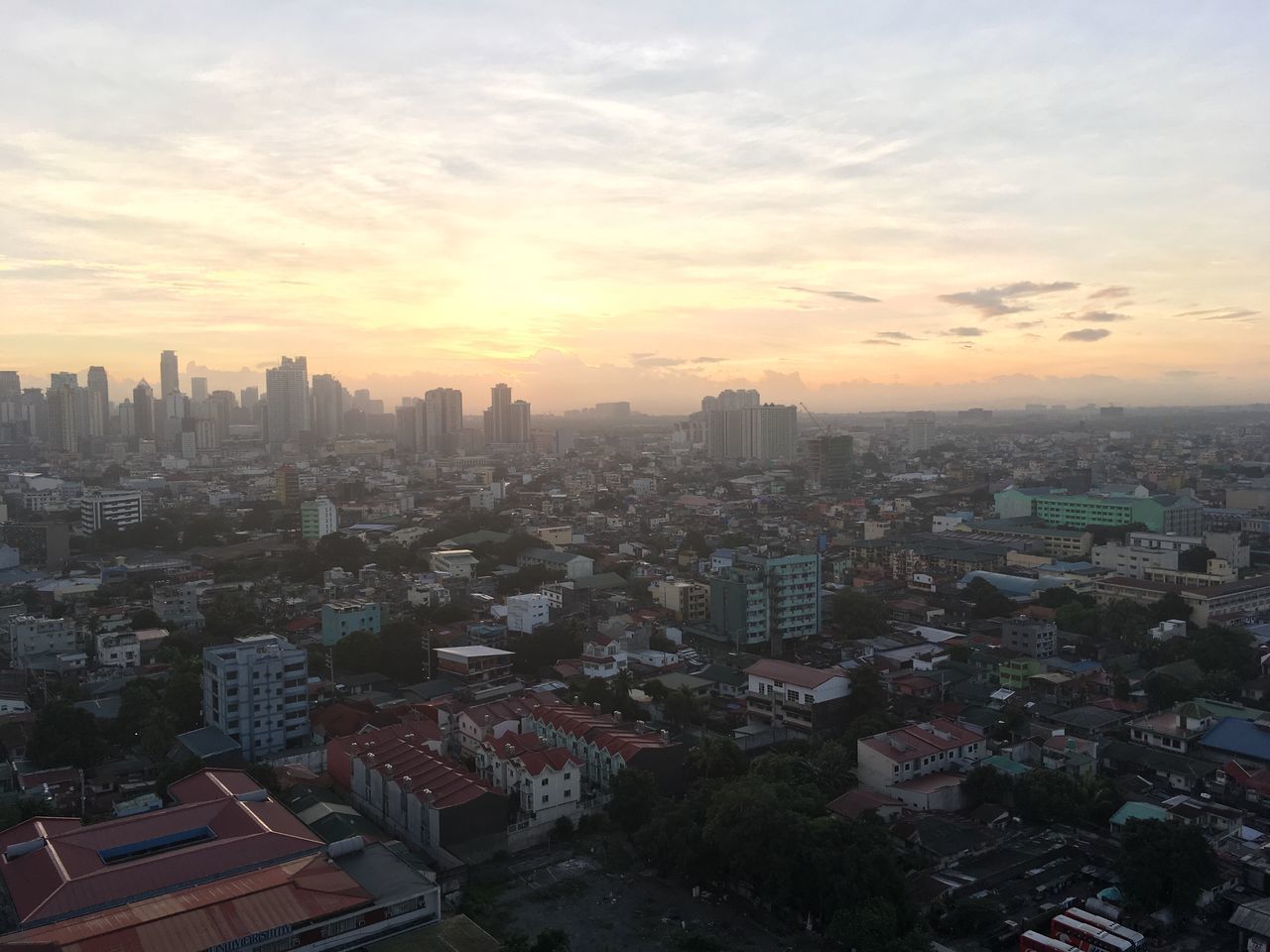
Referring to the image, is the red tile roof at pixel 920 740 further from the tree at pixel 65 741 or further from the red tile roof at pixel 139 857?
the tree at pixel 65 741

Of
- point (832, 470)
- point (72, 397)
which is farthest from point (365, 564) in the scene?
point (72, 397)

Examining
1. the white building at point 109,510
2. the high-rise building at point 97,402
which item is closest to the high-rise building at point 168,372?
the high-rise building at point 97,402

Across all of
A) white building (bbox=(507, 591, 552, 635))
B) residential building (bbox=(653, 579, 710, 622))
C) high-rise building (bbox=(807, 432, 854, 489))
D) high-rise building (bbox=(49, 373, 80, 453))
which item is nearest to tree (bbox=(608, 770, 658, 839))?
white building (bbox=(507, 591, 552, 635))

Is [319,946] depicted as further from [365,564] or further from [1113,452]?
[1113,452]

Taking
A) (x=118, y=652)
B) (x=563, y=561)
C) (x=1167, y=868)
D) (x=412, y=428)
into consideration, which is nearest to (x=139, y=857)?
(x=1167, y=868)

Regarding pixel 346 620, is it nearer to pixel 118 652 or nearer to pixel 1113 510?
pixel 118 652
